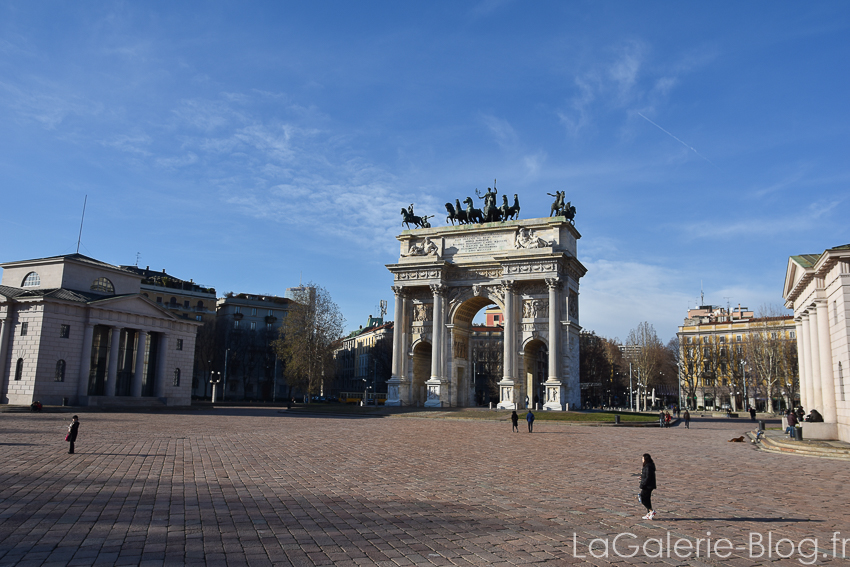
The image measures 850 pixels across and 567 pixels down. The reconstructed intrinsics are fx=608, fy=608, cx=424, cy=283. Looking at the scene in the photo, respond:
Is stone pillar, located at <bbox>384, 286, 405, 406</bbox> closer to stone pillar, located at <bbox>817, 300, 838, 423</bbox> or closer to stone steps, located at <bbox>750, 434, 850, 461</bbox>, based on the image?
stone steps, located at <bbox>750, 434, 850, 461</bbox>

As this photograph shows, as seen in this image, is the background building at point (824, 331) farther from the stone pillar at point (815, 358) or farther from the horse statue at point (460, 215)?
the horse statue at point (460, 215)

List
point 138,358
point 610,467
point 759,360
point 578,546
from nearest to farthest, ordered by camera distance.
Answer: point 578,546 → point 610,467 → point 138,358 → point 759,360

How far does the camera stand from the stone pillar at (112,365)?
157 feet

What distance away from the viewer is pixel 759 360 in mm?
65125

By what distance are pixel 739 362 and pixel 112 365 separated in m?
74.6

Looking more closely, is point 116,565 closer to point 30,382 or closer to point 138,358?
point 30,382

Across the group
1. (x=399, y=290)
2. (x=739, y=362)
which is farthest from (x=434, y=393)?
(x=739, y=362)

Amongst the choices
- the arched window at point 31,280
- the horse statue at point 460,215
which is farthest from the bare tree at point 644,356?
the arched window at point 31,280

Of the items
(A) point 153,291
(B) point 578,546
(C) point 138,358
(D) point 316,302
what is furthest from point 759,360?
(A) point 153,291

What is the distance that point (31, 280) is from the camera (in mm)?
49781

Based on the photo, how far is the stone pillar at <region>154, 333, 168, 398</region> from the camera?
5250cm

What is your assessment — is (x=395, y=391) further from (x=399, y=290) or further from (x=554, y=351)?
(x=554, y=351)

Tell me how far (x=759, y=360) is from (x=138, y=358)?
6151 cm

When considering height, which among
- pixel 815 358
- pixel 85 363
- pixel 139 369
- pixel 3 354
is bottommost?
pixel 139 369
